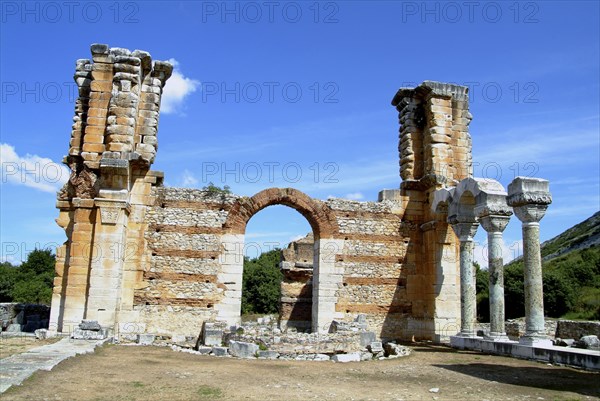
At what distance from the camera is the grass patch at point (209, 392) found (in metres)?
7.06

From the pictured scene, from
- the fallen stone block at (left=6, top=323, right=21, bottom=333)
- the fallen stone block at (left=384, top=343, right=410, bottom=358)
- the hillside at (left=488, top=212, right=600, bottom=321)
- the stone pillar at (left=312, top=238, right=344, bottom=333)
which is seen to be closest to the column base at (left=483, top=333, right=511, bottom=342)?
the fallen stone block at (left=384, top=343, right=410, bottom=358)

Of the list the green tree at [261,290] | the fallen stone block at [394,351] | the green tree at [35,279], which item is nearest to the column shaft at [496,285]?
the fallen stone block at [394,351]

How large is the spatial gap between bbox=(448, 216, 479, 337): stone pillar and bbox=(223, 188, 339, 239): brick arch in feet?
13.3

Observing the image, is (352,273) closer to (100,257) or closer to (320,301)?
(320,301)

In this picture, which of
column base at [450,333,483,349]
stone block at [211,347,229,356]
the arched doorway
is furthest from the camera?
the arched doorway

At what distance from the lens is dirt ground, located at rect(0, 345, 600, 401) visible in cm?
727

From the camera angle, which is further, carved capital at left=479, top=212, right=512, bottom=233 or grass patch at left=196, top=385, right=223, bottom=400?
carved capital at left=479, top=212, right=512, bottom=233

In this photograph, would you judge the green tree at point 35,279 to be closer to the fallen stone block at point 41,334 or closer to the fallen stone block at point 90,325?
the fallen stone block at point 41,334

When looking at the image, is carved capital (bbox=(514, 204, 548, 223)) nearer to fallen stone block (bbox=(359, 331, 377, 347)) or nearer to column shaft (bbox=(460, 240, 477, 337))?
column shaft (bbox=(460, 240, 477, 337))

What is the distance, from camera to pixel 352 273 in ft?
57.4

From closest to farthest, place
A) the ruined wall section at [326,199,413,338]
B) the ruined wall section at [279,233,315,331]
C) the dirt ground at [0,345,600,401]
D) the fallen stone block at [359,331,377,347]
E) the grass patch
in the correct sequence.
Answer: the grass patch → the dirt ground at [0,345,600,401] → the fallen stone block at [359,331,377,347] → the ruined wall section at [326,199,413,338] → the ruined wall section at [279,233,315,331]

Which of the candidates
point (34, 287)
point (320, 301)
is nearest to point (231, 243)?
point (320, 301)

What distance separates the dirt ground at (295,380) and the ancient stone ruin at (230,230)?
3.45 metres

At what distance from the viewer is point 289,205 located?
17.6m
